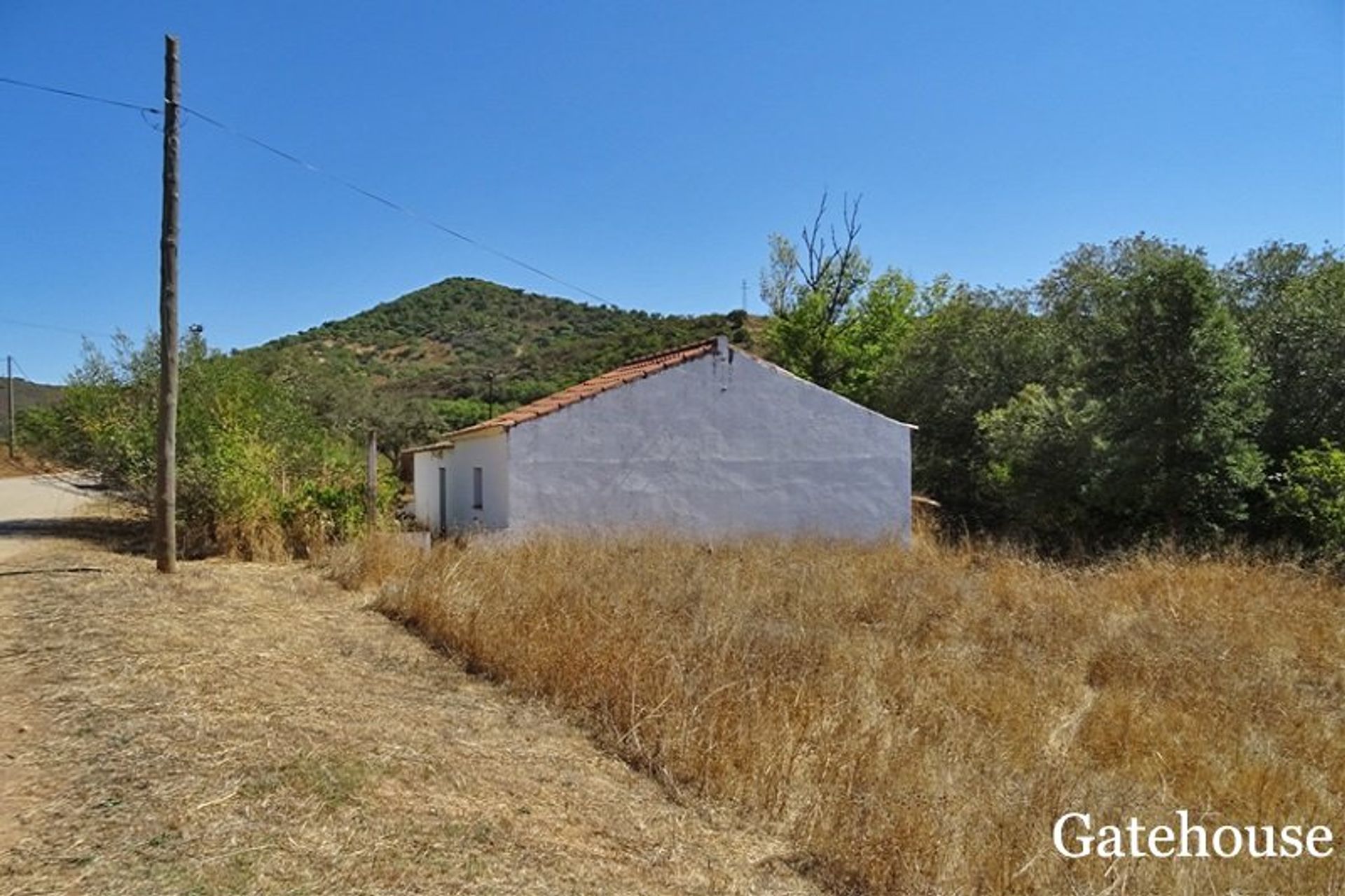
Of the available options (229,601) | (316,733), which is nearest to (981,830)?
(316,733)

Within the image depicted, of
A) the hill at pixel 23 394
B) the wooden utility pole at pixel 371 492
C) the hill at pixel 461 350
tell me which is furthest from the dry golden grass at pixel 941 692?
the hill at pixel 23 394

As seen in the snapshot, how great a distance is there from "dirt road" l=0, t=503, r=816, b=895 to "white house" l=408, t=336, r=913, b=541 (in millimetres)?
9490

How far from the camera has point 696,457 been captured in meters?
18.4

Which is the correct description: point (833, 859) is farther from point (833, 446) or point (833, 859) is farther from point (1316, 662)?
point (833, 446)

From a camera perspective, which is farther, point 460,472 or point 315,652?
point 460,472

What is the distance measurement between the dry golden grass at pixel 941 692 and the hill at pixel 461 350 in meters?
29.1

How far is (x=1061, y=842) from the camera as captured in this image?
4.47 metres

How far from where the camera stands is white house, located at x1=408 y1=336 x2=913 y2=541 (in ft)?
56.6

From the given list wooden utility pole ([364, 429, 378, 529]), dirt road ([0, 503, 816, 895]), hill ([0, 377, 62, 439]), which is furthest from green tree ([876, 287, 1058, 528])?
A: hill ([0, 377, 62, 439])

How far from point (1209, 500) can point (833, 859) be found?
626 inches

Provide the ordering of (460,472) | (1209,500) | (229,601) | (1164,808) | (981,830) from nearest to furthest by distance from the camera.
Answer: (981,830) < (1164,808) < (229,601) < (1209,500) < (460,472)

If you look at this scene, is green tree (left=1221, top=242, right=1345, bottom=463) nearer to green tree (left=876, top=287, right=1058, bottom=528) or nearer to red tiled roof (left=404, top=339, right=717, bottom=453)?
green tree (left=876, top=287, right=1058, bottom=528)

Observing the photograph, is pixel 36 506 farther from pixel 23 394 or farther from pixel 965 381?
pixel 23 394

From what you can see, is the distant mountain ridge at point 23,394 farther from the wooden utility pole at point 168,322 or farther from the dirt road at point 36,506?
the wooden utility pole at point 168,322
